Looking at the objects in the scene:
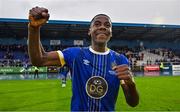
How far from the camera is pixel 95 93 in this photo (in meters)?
3.83

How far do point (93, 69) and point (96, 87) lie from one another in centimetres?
22

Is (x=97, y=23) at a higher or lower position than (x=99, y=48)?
higher

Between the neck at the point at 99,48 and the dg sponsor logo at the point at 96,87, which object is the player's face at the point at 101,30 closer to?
A: the neck at the point at 99,48

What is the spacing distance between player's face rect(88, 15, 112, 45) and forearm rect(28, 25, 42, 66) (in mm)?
688

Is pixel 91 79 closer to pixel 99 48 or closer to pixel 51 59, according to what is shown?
pixel 99 48

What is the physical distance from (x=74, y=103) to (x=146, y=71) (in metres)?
45.1

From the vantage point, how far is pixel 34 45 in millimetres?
3678

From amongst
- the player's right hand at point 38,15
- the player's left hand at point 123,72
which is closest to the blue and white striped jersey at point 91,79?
the player's left hand at point 123,72

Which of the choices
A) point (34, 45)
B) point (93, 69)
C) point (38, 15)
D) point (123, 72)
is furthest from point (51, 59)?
point (123, 72)

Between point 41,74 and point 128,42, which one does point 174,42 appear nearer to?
point 128,42

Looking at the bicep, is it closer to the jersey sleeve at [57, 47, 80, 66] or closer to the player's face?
the jersey sleeve at [57, 47, 80, 66]

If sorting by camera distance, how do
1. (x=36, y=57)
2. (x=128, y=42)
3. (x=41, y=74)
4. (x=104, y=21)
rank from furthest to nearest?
(x=128, y=42) < (x=41, y=74) < (x=104, y=21) < (x=36, y=57)

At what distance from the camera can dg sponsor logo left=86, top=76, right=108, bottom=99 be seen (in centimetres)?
382

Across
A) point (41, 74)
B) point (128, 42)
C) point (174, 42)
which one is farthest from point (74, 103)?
point (174, 42)
